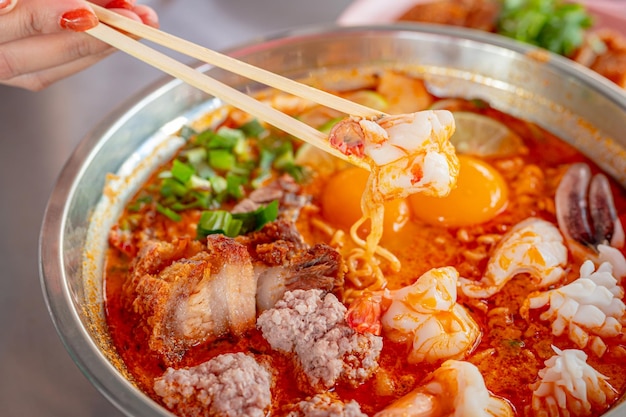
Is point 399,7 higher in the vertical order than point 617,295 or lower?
higher

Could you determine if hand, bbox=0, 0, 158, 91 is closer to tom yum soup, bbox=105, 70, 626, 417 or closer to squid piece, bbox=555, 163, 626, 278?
tom yum soup, bbox=105, 70, 626, 417

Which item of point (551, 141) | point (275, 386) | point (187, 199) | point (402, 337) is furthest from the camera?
point (551, 141)

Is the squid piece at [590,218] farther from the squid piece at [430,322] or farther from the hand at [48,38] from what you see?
the hand at [48,38]

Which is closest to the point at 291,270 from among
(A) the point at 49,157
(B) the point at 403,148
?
(B) the point at 403,148

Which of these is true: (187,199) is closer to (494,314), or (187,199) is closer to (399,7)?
(494,314)

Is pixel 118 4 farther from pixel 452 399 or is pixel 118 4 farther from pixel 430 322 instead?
pixel 452 399

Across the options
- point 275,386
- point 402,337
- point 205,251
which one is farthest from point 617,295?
point 205,251

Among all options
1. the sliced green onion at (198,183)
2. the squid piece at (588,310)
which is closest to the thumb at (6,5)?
the sliced green onion at (198,183)

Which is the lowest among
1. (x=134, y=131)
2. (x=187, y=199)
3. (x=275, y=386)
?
(x=275, y=386)
